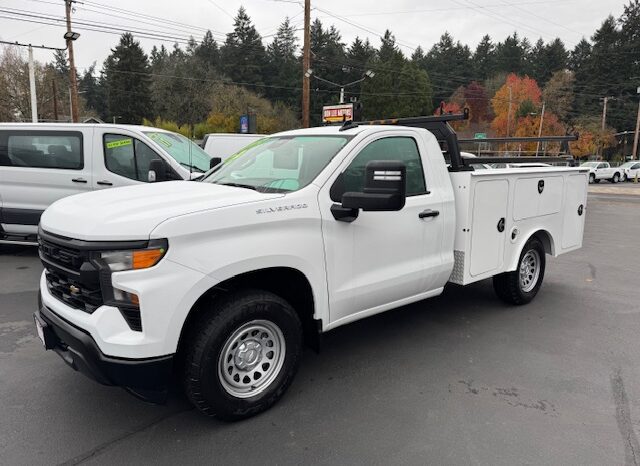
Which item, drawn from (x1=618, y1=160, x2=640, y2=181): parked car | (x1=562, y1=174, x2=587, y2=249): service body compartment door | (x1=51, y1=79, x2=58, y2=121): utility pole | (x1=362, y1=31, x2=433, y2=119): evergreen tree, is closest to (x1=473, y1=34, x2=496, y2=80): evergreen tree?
(x1=362, y1=31, x2=433, y2=119): evergreen tree

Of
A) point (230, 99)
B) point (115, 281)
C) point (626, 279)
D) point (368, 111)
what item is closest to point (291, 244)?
point (115, 281)

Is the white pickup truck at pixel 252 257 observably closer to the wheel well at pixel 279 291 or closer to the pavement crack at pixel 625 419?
the wheel well at pixel 279 291

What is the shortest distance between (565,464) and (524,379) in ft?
3.55

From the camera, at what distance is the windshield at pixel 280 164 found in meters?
3.58

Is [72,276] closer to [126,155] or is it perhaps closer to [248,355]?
[248,355]

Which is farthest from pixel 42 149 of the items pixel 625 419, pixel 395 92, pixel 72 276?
pixel 395 92

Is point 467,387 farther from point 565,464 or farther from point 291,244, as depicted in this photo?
point 291,244

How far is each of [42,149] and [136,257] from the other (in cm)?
627

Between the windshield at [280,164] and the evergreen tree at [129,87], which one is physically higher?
the evergreen tree at [129,87]

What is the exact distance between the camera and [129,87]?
69.3m

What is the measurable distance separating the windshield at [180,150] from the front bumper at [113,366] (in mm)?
5280

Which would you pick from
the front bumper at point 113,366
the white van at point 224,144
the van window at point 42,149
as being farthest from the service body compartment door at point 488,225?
the white van at point 224,144

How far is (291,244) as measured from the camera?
10.4ft

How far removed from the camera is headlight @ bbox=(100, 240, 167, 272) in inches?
103
